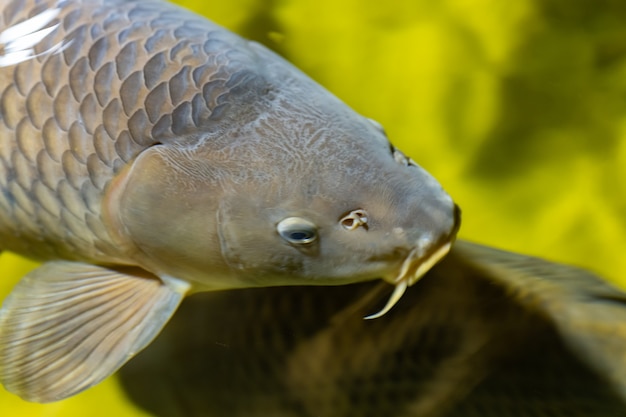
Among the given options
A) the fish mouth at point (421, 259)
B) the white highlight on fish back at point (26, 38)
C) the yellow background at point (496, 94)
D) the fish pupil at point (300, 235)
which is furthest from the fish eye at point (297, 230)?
the yellow background at point (496, 94)

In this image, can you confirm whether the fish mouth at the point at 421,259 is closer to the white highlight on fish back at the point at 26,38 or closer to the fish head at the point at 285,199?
the fish head at the point at 285,199

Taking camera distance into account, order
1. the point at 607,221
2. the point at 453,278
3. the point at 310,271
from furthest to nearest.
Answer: the point at 607,221
the point at 453,278
the point at 310,271

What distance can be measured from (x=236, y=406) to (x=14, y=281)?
634mm

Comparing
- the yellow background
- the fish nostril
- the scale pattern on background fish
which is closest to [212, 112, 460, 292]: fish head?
the fish nostril

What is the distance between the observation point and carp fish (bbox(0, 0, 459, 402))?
0.96 m

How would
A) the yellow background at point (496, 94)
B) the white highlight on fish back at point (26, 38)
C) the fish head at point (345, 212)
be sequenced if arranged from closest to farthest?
the fish head at point (345, 212)
the white highlight on fish back at point (26, 38)
the yellow background at point (496, 94)

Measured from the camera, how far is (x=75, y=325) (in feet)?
3.61

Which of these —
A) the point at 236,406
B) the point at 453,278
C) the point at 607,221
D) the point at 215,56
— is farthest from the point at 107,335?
the point at 607,221

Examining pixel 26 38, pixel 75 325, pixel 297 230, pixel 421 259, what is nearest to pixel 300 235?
pixel 297 230

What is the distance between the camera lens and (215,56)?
40.9 inches

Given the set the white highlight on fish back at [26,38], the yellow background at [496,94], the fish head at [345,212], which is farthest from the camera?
the yellow background at [496,94]

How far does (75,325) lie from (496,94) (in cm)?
106

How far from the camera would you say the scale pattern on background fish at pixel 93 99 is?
1.00 meters

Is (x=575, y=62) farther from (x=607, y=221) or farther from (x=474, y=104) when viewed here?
(x=607, y=221)
